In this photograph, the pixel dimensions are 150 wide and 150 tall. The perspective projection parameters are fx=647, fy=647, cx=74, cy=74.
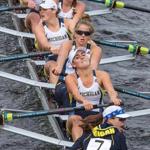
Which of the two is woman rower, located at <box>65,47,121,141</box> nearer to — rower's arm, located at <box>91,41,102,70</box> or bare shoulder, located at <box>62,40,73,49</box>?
rower's arm, located at <box>91,41,102,70</box>

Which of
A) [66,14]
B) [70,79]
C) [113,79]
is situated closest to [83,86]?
[70,79]

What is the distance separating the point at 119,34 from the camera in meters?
18.6

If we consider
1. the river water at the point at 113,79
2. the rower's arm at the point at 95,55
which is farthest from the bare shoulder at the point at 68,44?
the river water at the point at 113,79

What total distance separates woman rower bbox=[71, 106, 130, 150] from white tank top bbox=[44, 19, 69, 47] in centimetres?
400

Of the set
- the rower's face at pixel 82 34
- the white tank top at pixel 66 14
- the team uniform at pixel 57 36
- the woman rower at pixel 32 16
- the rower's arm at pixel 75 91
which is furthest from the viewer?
the woman rower at pixel 32 16

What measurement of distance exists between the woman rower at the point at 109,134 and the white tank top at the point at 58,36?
158 inches

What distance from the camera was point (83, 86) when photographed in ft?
36.4

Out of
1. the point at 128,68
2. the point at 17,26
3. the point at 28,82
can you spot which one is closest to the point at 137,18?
the point at 128,68

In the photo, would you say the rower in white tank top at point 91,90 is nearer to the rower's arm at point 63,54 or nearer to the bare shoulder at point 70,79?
the bare shoulder at point 70,79

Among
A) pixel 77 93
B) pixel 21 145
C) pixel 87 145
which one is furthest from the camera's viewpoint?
pixel 21 145

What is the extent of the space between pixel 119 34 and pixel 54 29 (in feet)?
18.9

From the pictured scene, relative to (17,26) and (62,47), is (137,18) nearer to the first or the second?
(17,26)

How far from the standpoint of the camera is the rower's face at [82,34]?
37.9 feet

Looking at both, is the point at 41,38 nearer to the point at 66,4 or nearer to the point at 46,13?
the point at 46,13
